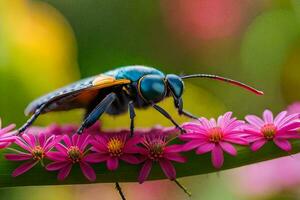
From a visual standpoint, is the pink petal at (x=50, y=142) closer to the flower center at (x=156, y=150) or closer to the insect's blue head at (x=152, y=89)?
the flower center at (x=156, y=150)

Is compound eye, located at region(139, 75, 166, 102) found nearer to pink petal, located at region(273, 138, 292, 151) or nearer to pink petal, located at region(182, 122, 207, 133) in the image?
pink petal, located at region(182, 122, 207, 133)

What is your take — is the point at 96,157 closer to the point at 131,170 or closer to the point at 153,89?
the point at 131,170

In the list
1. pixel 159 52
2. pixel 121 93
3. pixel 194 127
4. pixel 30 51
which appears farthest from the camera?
pixel 159 52

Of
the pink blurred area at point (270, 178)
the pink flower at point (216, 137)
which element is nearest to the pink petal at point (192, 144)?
the pink flower at point (216, 137)

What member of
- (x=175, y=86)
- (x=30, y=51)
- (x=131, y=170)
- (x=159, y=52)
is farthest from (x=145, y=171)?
(x=159, y=52)

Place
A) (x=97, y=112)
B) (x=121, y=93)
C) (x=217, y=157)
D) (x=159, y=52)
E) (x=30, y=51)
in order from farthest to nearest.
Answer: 1. (x=159, y=52)
2. (x=30, y=51)
3. (x=121, y=93)
4. (x=97, y=112)
5. (x=217, y=157)

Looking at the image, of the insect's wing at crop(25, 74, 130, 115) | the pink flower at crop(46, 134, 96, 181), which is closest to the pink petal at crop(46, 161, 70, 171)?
the pink flower at crop(46, 134, 96, 181)

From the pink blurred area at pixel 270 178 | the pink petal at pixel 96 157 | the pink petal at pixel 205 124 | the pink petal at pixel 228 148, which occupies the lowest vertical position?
the pink petal at pixel 96 157
